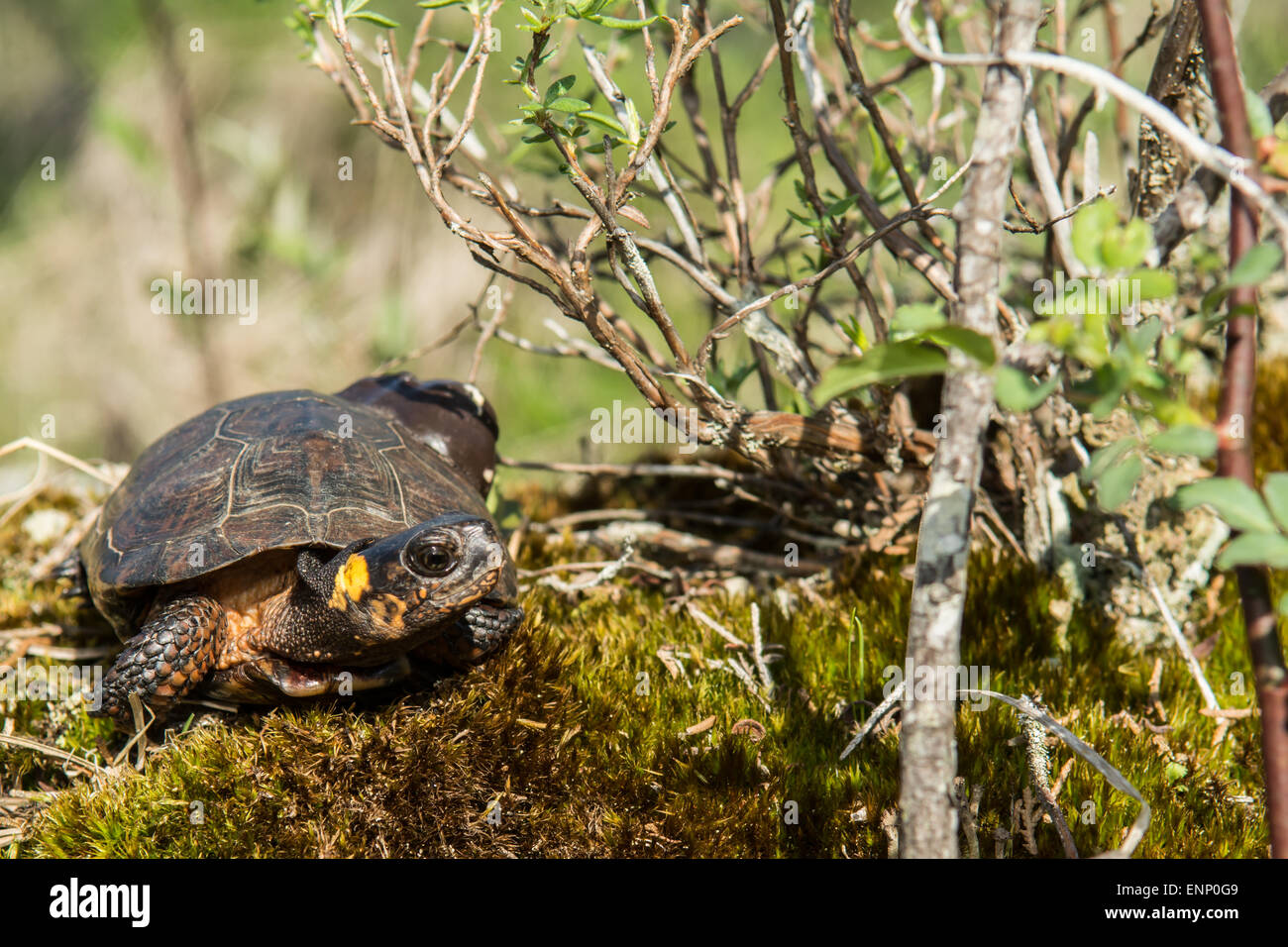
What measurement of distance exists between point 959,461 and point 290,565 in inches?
73.1

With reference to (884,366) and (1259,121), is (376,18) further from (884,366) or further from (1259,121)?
(1259,121)

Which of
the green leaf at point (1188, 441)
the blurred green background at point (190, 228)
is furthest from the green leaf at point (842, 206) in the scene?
the blurred green background at point (190, 228)

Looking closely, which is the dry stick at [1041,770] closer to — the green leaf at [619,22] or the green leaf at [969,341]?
the green leaf at [969,341]

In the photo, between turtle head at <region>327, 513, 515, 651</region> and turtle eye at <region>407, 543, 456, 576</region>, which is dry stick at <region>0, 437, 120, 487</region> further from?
turtle eye at <region>407, 543, 456, 576</region>

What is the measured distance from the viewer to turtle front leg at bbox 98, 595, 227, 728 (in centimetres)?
238

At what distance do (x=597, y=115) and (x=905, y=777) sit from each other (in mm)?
1615

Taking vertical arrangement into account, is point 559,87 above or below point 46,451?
above

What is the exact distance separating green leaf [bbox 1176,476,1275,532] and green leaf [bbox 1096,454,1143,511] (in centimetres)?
6

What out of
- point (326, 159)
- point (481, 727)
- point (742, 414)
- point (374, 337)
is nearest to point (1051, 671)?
point (742, 414)

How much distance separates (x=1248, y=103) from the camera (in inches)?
59.8

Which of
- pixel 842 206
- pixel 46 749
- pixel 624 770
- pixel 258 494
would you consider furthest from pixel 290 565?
pixel 842 206

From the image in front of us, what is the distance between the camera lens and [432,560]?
2.20 meters

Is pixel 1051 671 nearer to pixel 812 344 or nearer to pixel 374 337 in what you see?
pixel 812 344
